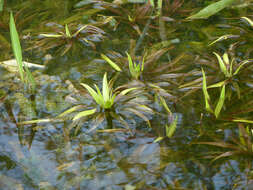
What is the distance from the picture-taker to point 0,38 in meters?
1.66

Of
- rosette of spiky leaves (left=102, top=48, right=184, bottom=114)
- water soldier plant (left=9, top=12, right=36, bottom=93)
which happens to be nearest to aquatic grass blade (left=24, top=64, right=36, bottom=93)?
water soldier plant (left=9, top=12, right=36, bottom=93)

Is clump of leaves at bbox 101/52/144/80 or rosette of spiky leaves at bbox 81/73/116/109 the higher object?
clump of leaves at bbox 101/52/144/80

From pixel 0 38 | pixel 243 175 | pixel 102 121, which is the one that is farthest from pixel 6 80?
pixel 243 175

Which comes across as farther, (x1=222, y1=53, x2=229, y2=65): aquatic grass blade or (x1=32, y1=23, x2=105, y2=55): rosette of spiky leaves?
(x1=32, y1=23, x2=105, y2=55): rosette of spiky leaves

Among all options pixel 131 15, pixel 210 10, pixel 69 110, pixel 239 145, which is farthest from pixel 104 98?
pixel 210 10

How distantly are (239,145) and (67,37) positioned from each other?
109 cm

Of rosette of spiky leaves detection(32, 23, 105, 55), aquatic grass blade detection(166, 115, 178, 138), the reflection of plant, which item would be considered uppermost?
rosette of spiky leaves detection(32, 23, 105, 55)

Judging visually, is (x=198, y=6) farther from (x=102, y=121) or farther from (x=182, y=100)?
(x=102, y=121)

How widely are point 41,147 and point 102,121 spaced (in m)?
0.25

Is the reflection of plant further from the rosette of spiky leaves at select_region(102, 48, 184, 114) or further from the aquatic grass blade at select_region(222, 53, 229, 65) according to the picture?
the aquatic grass blade at select_region(222, 53, 229, 65)

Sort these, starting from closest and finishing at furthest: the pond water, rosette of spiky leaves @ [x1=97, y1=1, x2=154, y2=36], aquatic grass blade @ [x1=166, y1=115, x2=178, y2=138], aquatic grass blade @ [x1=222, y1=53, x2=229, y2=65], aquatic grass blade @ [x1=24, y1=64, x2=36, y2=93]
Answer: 1. the pond water
2. aquatic grass blade @ [x1=166, y1=115, x2=178, y2=138]
3. aquatic grass blade @ [x1=24, y1=64, x2=36, y2=93]
4. aquatic grass blade @ [x1=222, y1=53, x2=229, y2=65]
5. rosette of spiky leaves @ [x1=97, y1=1, x2=154, y2=36]

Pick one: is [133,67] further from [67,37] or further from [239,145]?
[239,145]

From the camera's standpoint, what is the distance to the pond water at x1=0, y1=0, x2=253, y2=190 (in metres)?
0.96

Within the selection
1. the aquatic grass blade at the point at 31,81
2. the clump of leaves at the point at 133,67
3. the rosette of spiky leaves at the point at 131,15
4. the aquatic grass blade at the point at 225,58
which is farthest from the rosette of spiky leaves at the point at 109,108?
the rosette of spiky leaves at the point at 131,15
